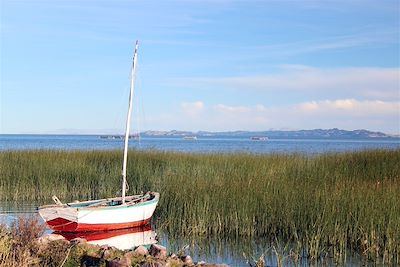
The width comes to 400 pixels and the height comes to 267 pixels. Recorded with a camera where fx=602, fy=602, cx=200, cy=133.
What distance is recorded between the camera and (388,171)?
17766 mm

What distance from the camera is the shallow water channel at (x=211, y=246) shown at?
11.3 meters

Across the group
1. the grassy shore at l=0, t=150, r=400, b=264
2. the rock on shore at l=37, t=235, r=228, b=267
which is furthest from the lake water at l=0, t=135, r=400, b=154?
the rock on shore at l=37, t=235, r=228, b=267

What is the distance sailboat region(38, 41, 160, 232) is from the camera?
45.5 feet

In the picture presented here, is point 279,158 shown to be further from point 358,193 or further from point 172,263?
point 172,263

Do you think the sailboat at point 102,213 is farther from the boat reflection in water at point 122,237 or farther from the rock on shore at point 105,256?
the rock on shore at point 105,256

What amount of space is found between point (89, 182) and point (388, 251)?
12.1 meters

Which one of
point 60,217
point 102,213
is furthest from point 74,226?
point 102,213

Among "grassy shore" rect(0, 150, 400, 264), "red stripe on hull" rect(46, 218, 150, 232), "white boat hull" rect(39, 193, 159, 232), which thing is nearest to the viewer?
"grassy shore" rect(0, 150, 400, 264)

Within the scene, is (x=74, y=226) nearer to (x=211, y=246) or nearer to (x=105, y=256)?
(x=211, y=246)

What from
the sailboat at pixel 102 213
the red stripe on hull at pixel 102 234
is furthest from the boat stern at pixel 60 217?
the red stripe on hull at pixel 102 234

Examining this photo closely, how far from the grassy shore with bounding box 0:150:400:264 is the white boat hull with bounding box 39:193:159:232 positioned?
24.1 inches

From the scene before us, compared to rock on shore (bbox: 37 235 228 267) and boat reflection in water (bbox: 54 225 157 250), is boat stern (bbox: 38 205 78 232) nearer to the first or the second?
boat reflection in water (bbox: 54 225 157 250)

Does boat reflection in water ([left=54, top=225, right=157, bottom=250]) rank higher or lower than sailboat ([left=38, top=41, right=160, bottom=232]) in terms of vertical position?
lower

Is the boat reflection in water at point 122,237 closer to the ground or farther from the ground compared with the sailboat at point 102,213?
closer to the ground
